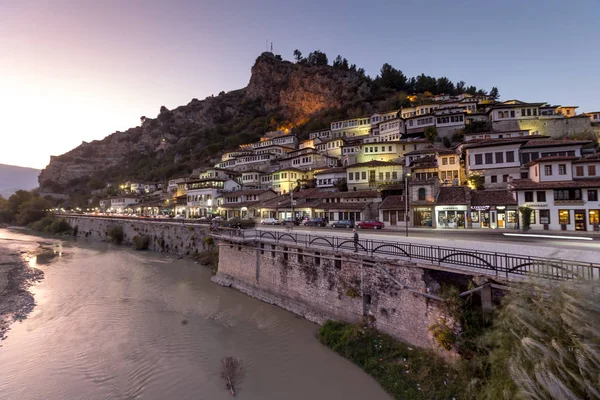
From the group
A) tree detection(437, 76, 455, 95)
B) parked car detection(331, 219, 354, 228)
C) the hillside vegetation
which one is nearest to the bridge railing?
parked car detection(331, 219, 354, 228)

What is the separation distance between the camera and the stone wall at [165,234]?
3528 cm

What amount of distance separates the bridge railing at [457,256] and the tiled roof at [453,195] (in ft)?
73.5

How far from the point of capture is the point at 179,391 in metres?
10.9

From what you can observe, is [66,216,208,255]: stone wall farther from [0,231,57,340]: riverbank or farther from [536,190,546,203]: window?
[536,190,546,203]: window

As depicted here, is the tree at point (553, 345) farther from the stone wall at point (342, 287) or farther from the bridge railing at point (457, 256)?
the stone wall at point (342, 287)

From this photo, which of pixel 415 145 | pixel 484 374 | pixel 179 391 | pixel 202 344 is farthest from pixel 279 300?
pixel 415 145

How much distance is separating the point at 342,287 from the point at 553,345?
32.9ft

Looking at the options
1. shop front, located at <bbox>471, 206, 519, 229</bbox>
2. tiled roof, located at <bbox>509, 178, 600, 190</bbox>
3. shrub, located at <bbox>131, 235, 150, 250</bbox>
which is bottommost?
shrub, located at <bbox>131, 235, 150, 250</bbox>

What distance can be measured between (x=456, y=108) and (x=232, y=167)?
6412cm

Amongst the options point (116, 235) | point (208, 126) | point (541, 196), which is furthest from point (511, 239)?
point (208, 126)

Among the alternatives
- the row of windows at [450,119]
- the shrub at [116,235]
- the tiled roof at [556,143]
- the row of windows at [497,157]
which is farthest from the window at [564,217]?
the shrub at [116,235]

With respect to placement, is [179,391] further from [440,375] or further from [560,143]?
[560,143]

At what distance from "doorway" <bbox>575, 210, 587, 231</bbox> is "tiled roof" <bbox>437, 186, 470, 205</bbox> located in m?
9.49

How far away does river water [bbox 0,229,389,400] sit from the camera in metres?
11.0
